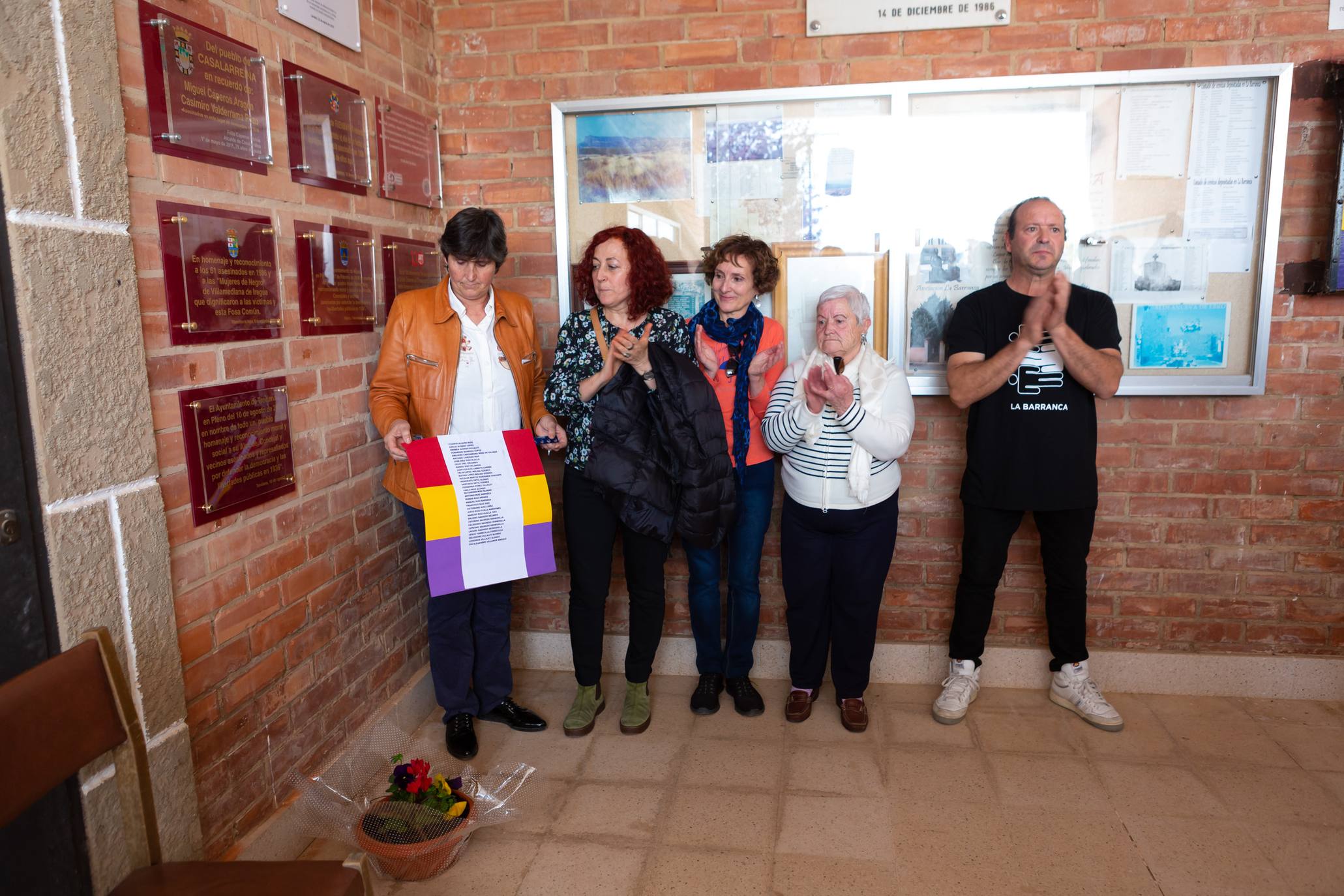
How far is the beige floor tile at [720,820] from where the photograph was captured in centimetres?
242

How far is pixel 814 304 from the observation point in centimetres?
319

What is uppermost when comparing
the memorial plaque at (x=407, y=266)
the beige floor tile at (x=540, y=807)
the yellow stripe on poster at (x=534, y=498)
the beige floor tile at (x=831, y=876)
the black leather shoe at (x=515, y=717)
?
the memorial plaque at (x=407, y=266)

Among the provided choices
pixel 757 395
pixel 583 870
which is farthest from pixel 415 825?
pixel 757 395

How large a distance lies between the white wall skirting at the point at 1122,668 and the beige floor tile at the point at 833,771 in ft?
1.82

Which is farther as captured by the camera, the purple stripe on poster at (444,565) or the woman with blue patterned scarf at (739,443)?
the woman with blue patterned scarf at (739,443)

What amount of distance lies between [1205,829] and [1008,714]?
758 mm

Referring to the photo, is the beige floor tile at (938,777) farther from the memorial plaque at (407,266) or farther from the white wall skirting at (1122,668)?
the memorial plaque at (407,266)

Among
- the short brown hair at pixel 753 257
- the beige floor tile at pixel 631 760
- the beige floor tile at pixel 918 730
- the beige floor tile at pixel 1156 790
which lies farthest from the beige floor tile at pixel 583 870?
the short brown hair at pixel 753 257

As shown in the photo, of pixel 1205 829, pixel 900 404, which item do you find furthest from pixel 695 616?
pixel 1205 829

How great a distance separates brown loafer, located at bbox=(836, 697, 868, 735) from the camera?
3018 millimetres

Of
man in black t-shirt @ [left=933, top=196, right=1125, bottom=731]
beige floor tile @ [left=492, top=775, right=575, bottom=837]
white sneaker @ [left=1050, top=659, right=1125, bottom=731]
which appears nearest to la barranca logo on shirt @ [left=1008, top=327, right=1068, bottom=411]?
man in black t-shirt @ [left=933, top=196, right=1125, bottom=731]

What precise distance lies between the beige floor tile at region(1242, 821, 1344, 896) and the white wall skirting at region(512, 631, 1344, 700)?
84cm

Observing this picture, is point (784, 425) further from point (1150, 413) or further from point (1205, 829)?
point (1205, 829)

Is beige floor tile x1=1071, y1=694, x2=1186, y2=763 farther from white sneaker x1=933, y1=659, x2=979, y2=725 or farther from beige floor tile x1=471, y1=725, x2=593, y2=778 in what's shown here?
beige floor tile x1=471, y1=725, x2=593, y2=778
